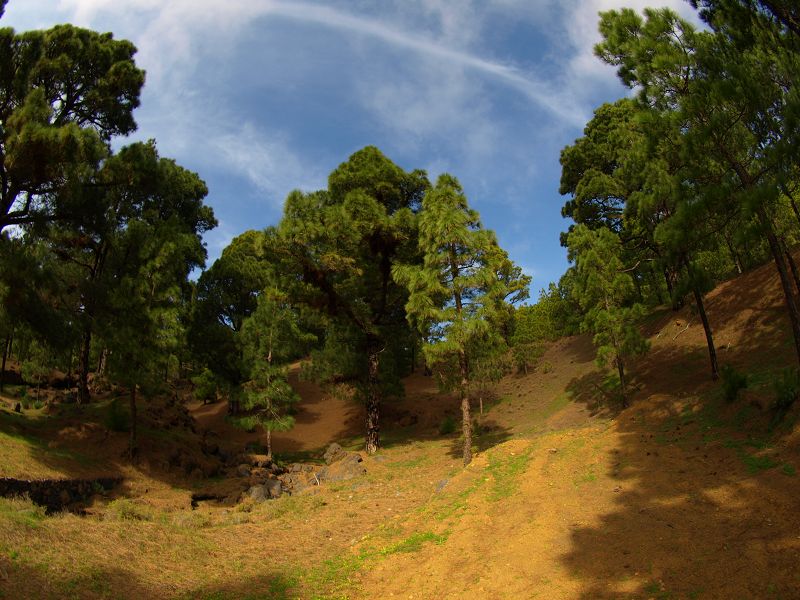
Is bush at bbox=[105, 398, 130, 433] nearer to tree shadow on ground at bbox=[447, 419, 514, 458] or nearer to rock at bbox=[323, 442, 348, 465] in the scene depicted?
rock at bbox=[323, 442, 348, 465]

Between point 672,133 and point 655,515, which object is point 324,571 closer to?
point 655,515

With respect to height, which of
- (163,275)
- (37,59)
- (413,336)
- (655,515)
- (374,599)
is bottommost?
(374,599)

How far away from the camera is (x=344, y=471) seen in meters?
18.9

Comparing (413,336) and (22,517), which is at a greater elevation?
(413,336)

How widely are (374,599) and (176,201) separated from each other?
38589mm

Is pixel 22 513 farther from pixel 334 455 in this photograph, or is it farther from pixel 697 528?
pixel 334 455

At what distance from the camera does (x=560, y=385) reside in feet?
91.2

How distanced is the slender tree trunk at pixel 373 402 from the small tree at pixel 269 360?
148 inches

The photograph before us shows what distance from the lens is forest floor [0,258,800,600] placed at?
6.70 m

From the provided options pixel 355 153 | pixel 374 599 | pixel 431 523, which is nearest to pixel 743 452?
pixel 431 523

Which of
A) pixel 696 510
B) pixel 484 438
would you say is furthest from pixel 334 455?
pixel 696 510

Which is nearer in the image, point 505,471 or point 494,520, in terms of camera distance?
point 494,520

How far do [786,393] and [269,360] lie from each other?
789 inches

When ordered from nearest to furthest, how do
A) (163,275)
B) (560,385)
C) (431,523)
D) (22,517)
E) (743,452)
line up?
(22,517)
(743,452)
(431,523)
(163,275)
(560,385)
